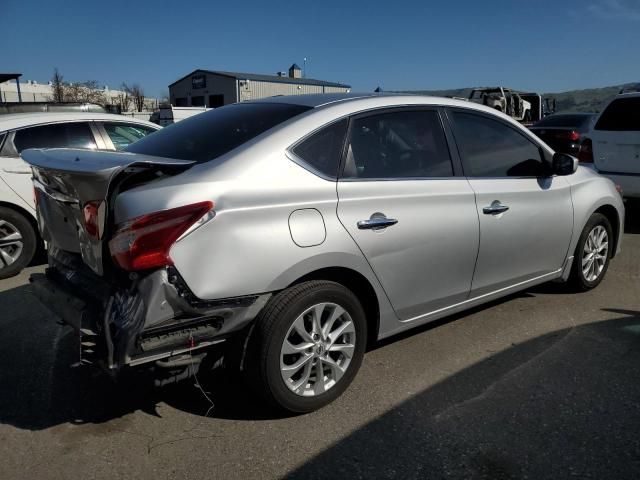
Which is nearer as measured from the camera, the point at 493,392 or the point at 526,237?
the point at 493,392

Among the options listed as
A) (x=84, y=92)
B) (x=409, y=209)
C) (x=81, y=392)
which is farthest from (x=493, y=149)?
(x=84, y=92)

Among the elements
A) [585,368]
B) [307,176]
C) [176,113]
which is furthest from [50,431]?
[176,113]

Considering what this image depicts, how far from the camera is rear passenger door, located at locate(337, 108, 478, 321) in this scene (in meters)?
2.98

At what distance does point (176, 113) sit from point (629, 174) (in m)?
17.3

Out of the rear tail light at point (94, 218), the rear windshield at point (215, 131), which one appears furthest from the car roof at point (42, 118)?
the rear tail light at point (94, 218)

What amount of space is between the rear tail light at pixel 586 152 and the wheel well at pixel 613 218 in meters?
2.89

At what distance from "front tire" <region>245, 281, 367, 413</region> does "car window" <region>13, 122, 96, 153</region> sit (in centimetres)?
430

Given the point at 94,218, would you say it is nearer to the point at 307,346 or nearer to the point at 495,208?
the point at 307,346

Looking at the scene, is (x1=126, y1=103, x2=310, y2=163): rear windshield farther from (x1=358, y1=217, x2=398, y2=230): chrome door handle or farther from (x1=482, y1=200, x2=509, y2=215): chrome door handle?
(x1=482, y1=200, x2=509, y2=215): chrome door handle

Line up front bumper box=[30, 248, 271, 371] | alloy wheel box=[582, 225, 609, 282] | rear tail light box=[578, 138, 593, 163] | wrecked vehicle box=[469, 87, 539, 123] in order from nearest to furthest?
1. front bumper box=[30, 248, 271, 371]
2. alloy wheel box=[582, 225, 609, 282]
3. rear tail light box=[578, 138, 593, 163]
4. wrecked vehicle box=[469, 87, 539, 123]

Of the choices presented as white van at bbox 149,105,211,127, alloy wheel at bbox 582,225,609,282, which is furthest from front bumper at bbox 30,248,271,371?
white van at bbox 149,105,211,127

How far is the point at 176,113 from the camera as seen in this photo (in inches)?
824

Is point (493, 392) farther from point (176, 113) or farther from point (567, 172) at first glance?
point (176, 113)

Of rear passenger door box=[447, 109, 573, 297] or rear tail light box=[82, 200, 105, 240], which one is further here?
rear passenger door box=[447, 109, 573, 297]
